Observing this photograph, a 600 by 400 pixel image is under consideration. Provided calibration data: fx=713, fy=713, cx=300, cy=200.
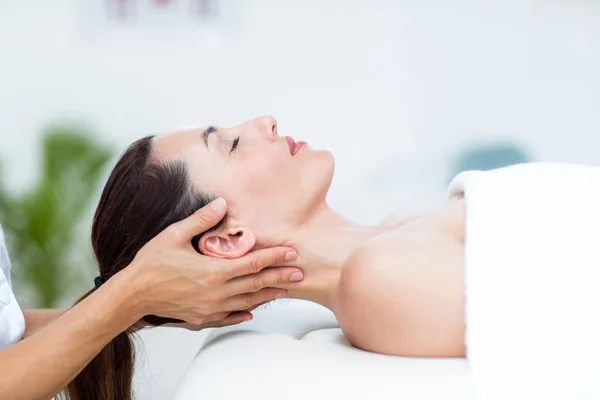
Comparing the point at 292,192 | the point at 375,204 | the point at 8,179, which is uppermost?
the point at 292,192

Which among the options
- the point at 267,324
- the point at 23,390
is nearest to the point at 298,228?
the point at 267,324

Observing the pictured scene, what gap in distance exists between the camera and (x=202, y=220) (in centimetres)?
132

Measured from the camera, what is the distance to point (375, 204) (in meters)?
3.25

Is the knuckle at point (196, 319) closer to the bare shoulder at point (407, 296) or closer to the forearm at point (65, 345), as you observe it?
the forearm at point (65, 345)

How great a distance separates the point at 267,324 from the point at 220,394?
1.52ft

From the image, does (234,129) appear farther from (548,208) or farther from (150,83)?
(150,83)

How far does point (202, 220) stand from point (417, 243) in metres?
0.40

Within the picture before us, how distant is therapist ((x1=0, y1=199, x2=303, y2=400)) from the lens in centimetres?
117

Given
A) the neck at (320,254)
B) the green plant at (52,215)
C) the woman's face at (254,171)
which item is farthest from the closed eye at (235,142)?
the green plant at (52,215)

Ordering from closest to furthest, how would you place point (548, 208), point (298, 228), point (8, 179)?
point (548, 208) < point (298, 228) < point (8, 179)

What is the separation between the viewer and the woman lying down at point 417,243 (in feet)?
3.61

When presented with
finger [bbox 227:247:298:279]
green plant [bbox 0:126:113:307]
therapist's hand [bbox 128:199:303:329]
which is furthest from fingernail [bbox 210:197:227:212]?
green plant [bbox 0:126:113:307]

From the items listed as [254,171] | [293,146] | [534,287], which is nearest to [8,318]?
[254,171]

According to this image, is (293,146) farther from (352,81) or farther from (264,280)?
(352,81)
